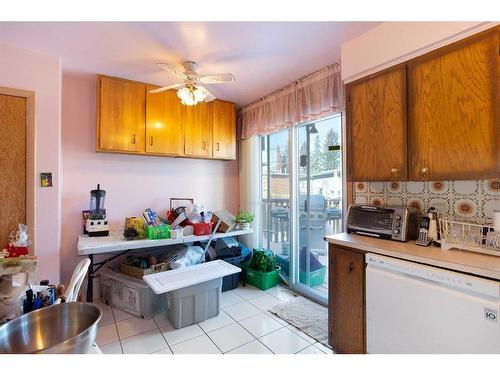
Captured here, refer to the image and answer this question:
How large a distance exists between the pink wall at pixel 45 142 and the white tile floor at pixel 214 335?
2.54ft

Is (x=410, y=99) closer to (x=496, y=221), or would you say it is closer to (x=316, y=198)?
(x=496, y=221)

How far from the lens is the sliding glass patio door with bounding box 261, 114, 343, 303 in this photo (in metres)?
2.69

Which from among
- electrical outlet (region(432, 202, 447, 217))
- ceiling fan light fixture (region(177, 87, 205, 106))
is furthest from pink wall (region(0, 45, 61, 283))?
electrical outlet (region(432, 202, 447, 217))

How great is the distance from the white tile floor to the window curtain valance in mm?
2077

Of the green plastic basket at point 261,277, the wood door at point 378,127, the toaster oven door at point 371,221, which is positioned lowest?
the green plastic basket at point 261,277

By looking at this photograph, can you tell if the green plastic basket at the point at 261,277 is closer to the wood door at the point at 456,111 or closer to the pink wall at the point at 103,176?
the pink wall at the point at 103,176

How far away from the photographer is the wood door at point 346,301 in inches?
63.8

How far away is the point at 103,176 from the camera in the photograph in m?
2.85

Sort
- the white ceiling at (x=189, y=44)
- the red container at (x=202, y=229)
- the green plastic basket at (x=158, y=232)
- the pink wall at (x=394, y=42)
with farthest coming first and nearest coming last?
the red container at (x=202, y=229) → the green plastic basket at (x=158, y=232) → the white ceiling at (x=189, y=44) → the pink wall at (x=394, y=42)

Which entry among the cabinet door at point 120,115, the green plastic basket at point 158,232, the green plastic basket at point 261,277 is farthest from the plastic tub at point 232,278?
the cabinet door at point 120,115

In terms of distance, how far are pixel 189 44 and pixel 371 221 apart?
79.7 inches

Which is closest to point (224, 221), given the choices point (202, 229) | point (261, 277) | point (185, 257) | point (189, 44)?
point (202, 229)

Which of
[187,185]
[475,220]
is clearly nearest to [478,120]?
[475,220]
